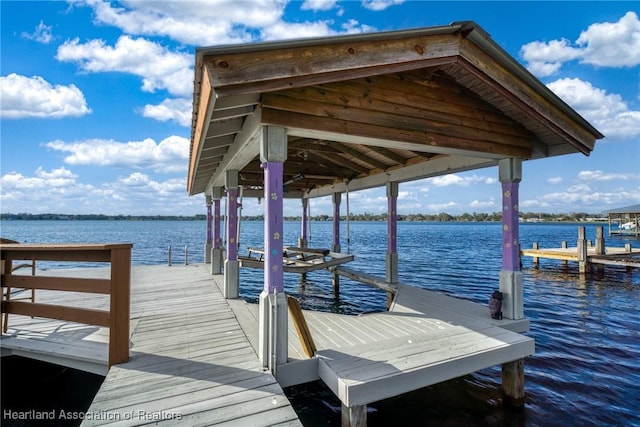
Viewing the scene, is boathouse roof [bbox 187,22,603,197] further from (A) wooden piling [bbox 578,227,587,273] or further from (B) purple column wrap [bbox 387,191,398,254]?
(A) wooden piling [bbox 578,227,587,273]

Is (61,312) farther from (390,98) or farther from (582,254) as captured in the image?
(582,254)

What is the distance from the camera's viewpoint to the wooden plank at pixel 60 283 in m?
3.92

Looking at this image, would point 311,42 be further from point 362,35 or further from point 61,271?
point 61,271

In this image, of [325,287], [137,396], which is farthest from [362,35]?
[325,287]

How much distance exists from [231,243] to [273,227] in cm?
390

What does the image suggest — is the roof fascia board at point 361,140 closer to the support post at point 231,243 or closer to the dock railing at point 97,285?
the dock railing at point 97,285

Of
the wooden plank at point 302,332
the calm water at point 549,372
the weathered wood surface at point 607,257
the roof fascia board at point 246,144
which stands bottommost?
the calm water at point 549,372

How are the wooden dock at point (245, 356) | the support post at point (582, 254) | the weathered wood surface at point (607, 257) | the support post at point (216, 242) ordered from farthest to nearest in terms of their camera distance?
the support post at point (582, 254) → the weathered wood surface at point (607, 257) → the support post at point (216, 242) → the wooden dock at point (245, 356)

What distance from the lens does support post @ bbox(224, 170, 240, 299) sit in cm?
751

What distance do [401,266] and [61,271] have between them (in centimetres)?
1741

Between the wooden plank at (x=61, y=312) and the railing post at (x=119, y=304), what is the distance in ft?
0.46

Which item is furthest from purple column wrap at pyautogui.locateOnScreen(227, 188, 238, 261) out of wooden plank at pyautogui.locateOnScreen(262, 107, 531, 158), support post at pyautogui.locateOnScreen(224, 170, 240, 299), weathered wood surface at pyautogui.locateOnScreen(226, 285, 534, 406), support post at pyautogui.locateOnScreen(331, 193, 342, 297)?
support post at pyautogui.locateOnScreen(331, 193, 342, 297)

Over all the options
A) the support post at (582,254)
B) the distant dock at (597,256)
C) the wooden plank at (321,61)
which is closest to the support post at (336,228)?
the wooden plank at (321,61)

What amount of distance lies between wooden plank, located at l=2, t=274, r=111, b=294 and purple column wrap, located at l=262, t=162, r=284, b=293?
1.93 metres
